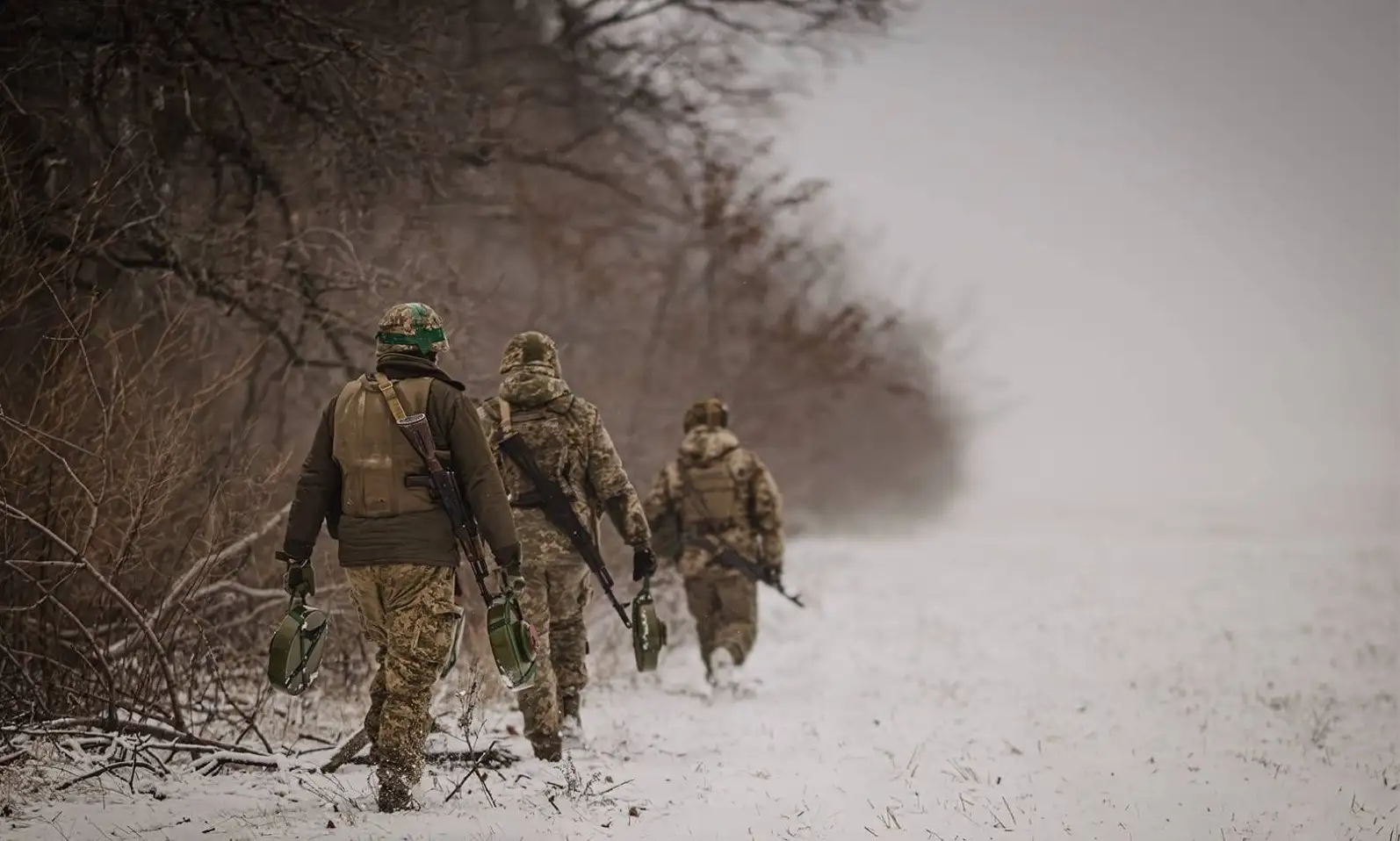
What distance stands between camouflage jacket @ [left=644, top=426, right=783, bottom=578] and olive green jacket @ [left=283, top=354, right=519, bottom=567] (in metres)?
4.36

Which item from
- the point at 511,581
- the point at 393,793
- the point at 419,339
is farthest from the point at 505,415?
the point at 393,793

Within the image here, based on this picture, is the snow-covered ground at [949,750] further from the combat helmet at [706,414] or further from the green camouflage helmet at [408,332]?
the combat helmet at [706,414]

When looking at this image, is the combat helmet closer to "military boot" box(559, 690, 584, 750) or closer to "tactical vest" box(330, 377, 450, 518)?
"military boot" box(559, 690, 584, 750)

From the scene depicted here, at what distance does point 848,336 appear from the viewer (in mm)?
16781

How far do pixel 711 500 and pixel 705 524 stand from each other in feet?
0.67

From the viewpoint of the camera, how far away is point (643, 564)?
239 inches

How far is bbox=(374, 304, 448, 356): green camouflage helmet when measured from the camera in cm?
449

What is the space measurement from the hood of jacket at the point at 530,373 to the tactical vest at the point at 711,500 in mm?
3033

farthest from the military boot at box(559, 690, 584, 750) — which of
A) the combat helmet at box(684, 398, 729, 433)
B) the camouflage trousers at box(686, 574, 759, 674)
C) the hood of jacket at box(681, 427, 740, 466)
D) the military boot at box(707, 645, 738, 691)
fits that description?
the combat helmet at box(684, 398, 729, 433)

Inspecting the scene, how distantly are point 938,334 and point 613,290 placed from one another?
27.1m

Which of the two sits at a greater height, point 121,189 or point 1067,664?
point 121,189

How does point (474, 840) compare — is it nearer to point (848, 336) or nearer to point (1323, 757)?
point (1323, 757)

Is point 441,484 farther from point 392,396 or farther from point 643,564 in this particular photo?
point 643,564

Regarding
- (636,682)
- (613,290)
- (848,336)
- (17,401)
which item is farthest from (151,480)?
(848,336)
